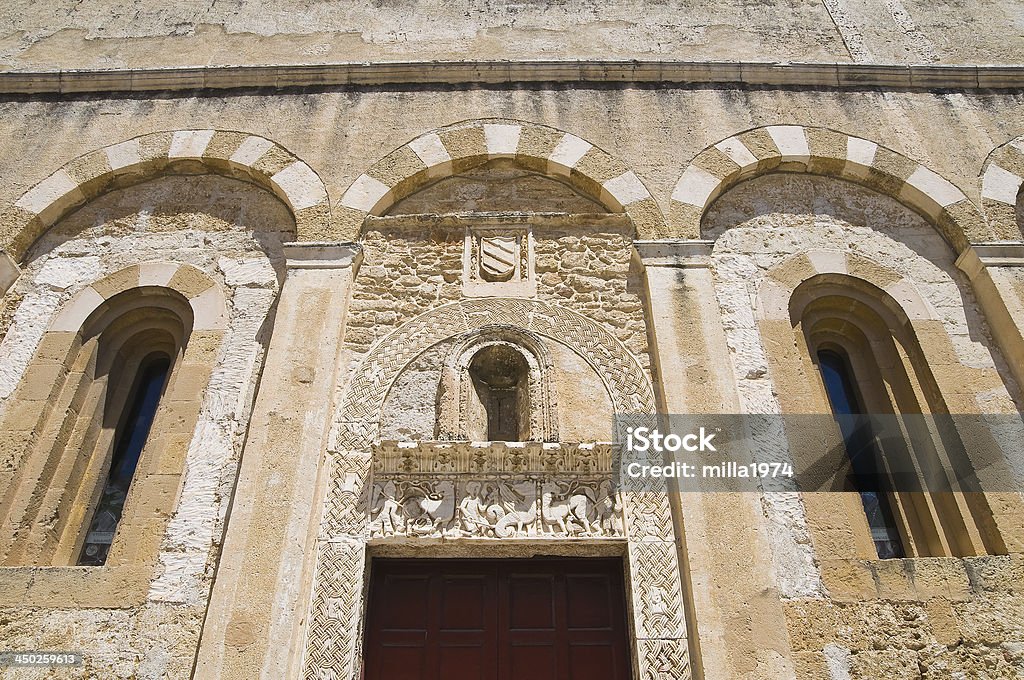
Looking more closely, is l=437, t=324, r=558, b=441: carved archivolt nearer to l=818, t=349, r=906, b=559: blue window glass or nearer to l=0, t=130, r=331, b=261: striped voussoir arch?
l=0, t=130, r=331, b=261: striped voussoir arch

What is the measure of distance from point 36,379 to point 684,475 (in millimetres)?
4996

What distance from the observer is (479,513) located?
202 inches

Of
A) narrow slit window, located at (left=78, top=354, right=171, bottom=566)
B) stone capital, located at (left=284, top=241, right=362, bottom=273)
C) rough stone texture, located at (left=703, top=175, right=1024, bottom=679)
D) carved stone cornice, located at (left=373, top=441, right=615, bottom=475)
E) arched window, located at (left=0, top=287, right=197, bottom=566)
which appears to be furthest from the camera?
stone capital, located at (left=284, top=241, right=362, bottom=273)

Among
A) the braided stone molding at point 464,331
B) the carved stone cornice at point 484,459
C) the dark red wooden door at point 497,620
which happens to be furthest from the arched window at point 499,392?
the dark red wooden door at point 497,620

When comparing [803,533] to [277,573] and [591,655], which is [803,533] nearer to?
[591,655]

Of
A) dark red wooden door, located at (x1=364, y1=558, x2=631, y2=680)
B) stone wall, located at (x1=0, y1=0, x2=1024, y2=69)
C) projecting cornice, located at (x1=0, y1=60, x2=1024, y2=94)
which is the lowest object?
dark red wooden door, located at (x1=364, y1=558, x2=631, y2=680)

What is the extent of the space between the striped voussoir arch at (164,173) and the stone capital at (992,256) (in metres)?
5.53

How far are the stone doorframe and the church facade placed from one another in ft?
0.08

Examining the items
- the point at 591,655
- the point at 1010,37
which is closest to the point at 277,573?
the point at 591,655

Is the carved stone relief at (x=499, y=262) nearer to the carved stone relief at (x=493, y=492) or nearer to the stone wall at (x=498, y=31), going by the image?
the carved stone relief at (x=493, y=492)

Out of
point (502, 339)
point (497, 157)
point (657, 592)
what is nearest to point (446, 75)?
point (497, 157)

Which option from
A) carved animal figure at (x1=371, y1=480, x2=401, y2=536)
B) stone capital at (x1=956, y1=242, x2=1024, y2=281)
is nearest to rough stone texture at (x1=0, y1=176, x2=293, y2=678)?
carved animal figure at (x1=371, y1=480, x2=401, y2=536)

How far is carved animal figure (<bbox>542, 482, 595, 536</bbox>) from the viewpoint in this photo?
511 cm

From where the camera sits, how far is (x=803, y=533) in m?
5.10
